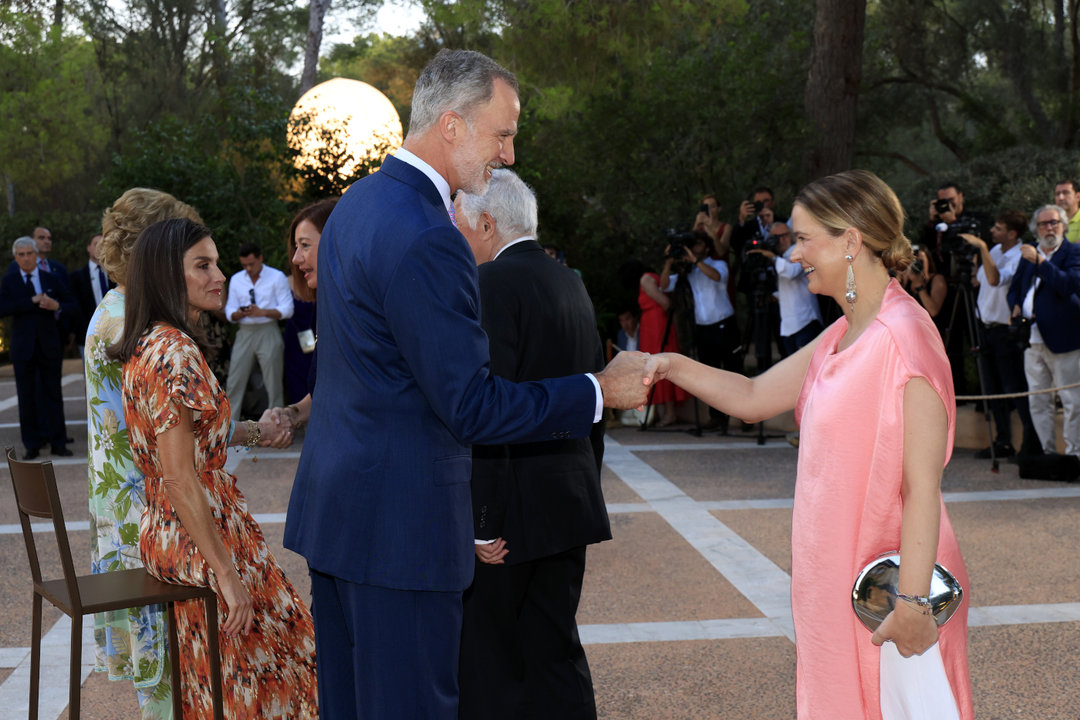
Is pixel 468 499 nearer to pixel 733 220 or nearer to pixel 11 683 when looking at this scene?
pixel 11 683

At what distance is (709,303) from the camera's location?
11.0 metres

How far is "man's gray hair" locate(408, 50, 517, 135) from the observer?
2.51 m

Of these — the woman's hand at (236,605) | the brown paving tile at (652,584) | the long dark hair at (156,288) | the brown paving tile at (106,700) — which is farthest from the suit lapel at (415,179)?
the brown paving tile at (652,584)

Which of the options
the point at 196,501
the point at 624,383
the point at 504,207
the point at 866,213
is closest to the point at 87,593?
the point at 196,501

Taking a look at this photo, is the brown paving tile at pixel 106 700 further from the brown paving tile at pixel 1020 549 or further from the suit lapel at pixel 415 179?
the brown paving tile at pixel 1020 549

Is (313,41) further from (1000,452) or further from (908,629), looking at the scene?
(908,629)

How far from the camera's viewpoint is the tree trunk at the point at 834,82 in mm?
12312

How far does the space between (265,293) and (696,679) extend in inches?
309

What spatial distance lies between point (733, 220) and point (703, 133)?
1165 millimetres

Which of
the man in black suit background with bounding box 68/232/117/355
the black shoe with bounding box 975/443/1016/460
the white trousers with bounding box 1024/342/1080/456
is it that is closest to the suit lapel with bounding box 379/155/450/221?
the white trousers with bounding box 1024/342/1080/456

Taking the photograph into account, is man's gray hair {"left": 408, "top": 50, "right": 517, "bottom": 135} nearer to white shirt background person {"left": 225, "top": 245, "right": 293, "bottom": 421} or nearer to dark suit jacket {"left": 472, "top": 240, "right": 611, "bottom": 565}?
dark suit jacket {"left": 472, "top": 240, "right": 611, "bottom": 565}

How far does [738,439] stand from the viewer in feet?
35.0

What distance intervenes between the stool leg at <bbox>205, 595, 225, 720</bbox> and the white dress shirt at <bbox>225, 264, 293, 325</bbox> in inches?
320

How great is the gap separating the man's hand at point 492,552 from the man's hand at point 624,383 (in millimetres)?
807
